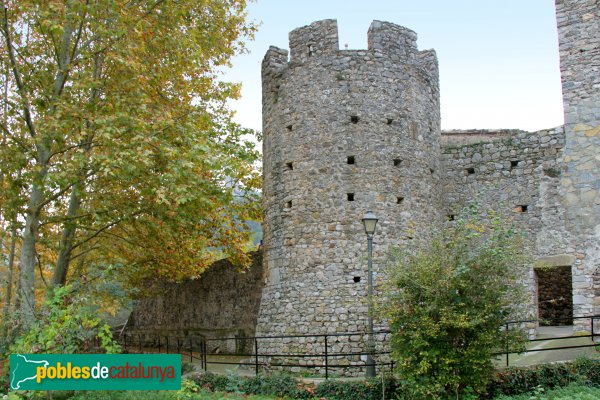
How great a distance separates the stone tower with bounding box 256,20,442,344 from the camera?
42.4 ft

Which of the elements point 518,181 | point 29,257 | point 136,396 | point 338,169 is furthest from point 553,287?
point 29,257

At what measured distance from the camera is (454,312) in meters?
8.88

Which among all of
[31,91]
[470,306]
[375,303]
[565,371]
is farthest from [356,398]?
[31,91]

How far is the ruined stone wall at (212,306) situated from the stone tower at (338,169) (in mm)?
2592

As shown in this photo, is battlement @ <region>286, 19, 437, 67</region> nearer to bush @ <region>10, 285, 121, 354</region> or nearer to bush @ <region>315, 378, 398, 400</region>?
bush @ <region>315, 378, 398, 400</region>

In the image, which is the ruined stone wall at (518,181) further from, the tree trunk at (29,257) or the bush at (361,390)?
the tree trunk at (29,257)

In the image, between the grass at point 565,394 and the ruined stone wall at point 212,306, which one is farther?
the ruined stone wall at point 212,306

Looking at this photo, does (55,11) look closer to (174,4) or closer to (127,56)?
(127,56)

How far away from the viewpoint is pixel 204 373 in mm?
12156

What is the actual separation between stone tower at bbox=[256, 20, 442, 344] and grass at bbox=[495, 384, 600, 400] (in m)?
3.95

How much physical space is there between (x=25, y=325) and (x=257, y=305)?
6729 millimetres

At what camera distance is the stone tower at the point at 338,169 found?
42.4 feet

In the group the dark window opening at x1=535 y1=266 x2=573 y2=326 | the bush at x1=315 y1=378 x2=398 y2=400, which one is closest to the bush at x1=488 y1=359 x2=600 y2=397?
the bush at x1=315 y1=378 x2=398 y2=400

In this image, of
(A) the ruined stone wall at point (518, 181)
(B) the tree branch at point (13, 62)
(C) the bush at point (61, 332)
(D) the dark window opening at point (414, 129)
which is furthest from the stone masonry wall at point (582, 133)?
(B) the tree branch at point (13, 62)
